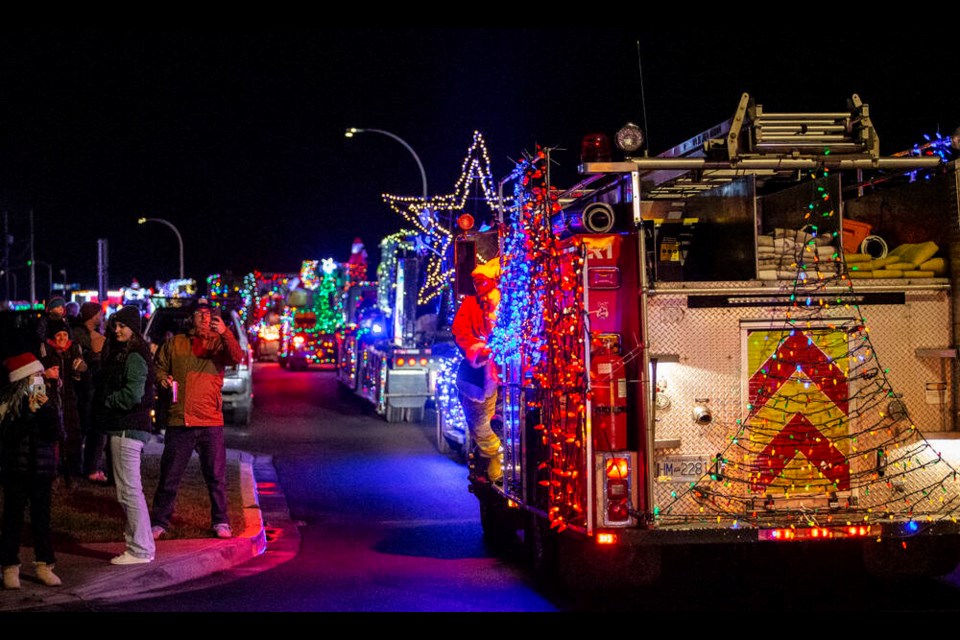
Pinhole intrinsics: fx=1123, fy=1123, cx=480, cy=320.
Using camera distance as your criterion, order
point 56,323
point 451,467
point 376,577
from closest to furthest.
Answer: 1. point 376,577
2. point 56,323
3. point 451,467

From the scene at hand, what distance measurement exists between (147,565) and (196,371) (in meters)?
2.11

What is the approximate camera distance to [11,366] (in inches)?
315

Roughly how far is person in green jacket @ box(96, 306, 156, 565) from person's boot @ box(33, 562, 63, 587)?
2.20 ft

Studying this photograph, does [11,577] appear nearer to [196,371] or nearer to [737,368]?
[196,371]

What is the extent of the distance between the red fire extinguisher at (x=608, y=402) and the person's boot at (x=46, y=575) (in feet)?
13.3

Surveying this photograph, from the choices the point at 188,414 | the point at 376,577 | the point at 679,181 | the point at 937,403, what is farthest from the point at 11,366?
the point at 937,403

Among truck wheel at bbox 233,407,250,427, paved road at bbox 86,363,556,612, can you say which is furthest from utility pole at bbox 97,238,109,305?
paved road at bbox 86,363,556,612

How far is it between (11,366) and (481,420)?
12.3 ft

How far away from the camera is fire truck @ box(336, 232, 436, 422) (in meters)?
19.6

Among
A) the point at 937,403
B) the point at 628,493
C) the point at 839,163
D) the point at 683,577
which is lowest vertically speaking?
the point at 683,577

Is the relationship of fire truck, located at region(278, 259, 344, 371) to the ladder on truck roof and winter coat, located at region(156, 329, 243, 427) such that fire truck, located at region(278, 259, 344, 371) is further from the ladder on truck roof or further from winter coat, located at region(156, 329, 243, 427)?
the ladder on truck roof

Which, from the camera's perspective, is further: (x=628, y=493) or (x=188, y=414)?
(x=188, y=414)

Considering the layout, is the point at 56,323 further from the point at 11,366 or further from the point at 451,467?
the point at 451,467

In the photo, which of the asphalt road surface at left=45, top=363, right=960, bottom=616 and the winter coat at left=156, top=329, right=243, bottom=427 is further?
the winter coat at left=156, top=329, right=243, bottom=427
